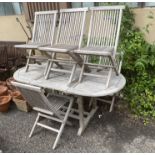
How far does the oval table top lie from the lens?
233cm

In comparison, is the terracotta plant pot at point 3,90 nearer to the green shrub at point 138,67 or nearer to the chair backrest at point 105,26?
the chair backrest at point 105,26

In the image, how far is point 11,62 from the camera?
177 inches

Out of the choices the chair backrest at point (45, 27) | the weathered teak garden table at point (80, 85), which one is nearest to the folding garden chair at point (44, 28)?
the chair backrest at point (45, 27)

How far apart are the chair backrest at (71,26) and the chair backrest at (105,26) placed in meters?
0.17

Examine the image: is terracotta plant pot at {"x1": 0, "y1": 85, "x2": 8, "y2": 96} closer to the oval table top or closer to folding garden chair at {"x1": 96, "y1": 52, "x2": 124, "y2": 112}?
the oval table top

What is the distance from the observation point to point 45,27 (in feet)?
10.1

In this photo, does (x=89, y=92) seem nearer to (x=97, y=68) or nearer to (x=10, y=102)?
(x=97, y=68)

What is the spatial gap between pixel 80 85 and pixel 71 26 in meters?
0.93

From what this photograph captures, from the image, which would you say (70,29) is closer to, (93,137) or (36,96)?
(36,96)

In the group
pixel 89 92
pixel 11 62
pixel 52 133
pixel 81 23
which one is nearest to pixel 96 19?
pixel 81 23

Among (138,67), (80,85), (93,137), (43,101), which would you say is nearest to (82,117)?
(93,137)

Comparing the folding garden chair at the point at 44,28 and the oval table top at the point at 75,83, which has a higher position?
the folding garden chair at the point at 44,28

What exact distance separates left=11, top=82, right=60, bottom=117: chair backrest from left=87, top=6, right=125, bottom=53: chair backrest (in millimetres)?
1098

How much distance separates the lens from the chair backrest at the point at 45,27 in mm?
3014
